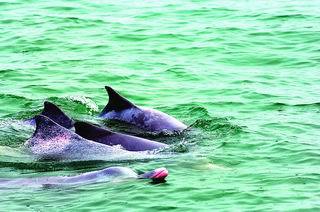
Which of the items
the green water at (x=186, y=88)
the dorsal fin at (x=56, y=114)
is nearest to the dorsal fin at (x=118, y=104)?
the green water at (x=186, y=88)

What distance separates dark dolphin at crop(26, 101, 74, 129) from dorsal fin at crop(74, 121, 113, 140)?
0.61 meters

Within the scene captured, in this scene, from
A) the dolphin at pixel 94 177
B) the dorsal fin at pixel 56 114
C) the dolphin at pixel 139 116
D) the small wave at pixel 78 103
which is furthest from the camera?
the small wave at pixel 78 103

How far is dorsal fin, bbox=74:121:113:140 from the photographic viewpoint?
9945mm

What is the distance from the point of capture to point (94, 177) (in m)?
8.61

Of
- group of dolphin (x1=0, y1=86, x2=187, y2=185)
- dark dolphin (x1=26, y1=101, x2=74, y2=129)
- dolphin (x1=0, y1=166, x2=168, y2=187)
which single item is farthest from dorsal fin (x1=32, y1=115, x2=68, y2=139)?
dolphin (x1=0, y1=166, x2=168, y2=187)

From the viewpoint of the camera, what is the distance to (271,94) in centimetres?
1315

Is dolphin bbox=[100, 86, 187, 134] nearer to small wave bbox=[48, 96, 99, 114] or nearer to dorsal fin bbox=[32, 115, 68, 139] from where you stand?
small wave bbox=[48, 96, 99, 114]

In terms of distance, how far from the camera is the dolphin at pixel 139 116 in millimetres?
10953

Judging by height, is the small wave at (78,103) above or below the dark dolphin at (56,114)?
below

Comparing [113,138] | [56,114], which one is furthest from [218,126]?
[56,114]

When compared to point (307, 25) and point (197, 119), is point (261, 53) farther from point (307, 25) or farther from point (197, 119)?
point (197, 119)

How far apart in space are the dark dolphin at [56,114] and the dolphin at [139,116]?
69 cm

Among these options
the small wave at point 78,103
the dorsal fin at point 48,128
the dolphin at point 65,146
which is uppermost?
the dorsal fin at point 48,128

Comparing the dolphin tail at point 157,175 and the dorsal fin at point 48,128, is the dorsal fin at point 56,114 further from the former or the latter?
the dolphin tail at point 157,175
